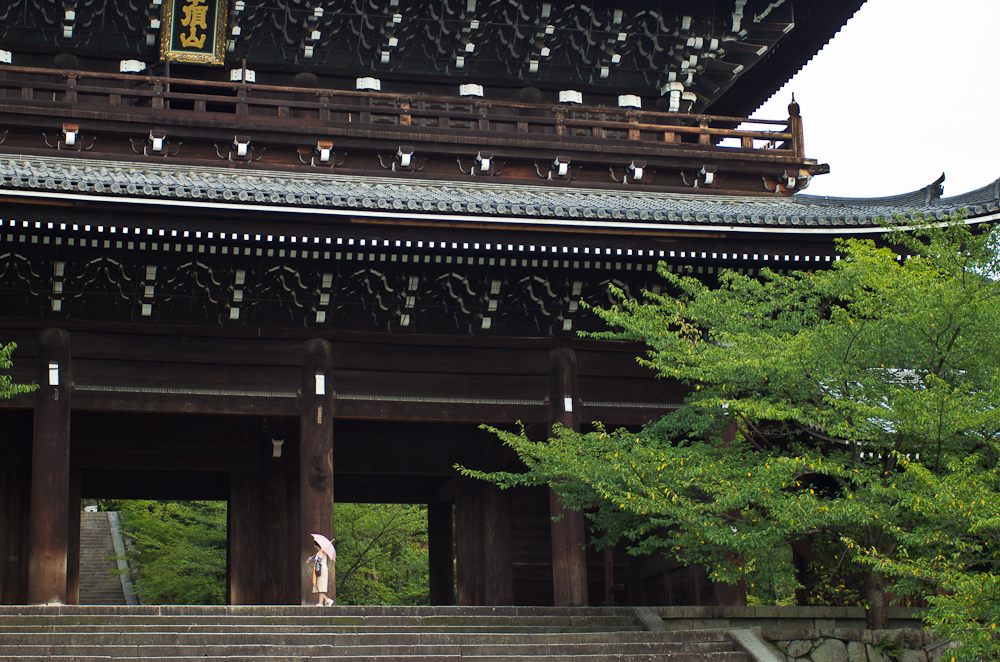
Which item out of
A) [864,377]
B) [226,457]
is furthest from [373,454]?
[864,377]

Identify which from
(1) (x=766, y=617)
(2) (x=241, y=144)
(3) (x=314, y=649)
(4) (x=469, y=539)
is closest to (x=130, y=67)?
(2) (x=241, y=144)

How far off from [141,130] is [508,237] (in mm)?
6152

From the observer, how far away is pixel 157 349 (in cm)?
1374

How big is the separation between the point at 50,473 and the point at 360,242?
4.72m

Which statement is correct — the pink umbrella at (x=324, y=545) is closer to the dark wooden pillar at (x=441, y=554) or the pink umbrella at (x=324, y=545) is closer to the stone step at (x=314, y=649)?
the stone step at (x=314, y=649)

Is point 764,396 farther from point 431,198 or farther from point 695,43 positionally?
point 695,43

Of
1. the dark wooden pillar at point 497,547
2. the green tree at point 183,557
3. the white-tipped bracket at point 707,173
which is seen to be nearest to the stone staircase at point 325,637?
the dark wooden pillar at point 497,547

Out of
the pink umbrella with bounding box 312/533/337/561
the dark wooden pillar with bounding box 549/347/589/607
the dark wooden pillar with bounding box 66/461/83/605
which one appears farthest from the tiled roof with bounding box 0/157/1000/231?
the dark wooden pillar with bounding box 66/461/83/605

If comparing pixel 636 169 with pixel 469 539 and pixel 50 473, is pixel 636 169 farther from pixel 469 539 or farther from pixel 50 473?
pixel 50 473

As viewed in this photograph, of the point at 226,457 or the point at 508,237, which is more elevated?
the point at 508,237

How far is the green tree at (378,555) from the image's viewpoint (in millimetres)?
23094

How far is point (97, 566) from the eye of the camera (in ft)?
87.7

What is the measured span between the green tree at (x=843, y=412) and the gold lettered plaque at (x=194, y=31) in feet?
29.1

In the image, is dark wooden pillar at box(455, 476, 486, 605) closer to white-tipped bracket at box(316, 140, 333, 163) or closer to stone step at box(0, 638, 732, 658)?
white-tipped bracket at box(316, 140, 333, 163)
